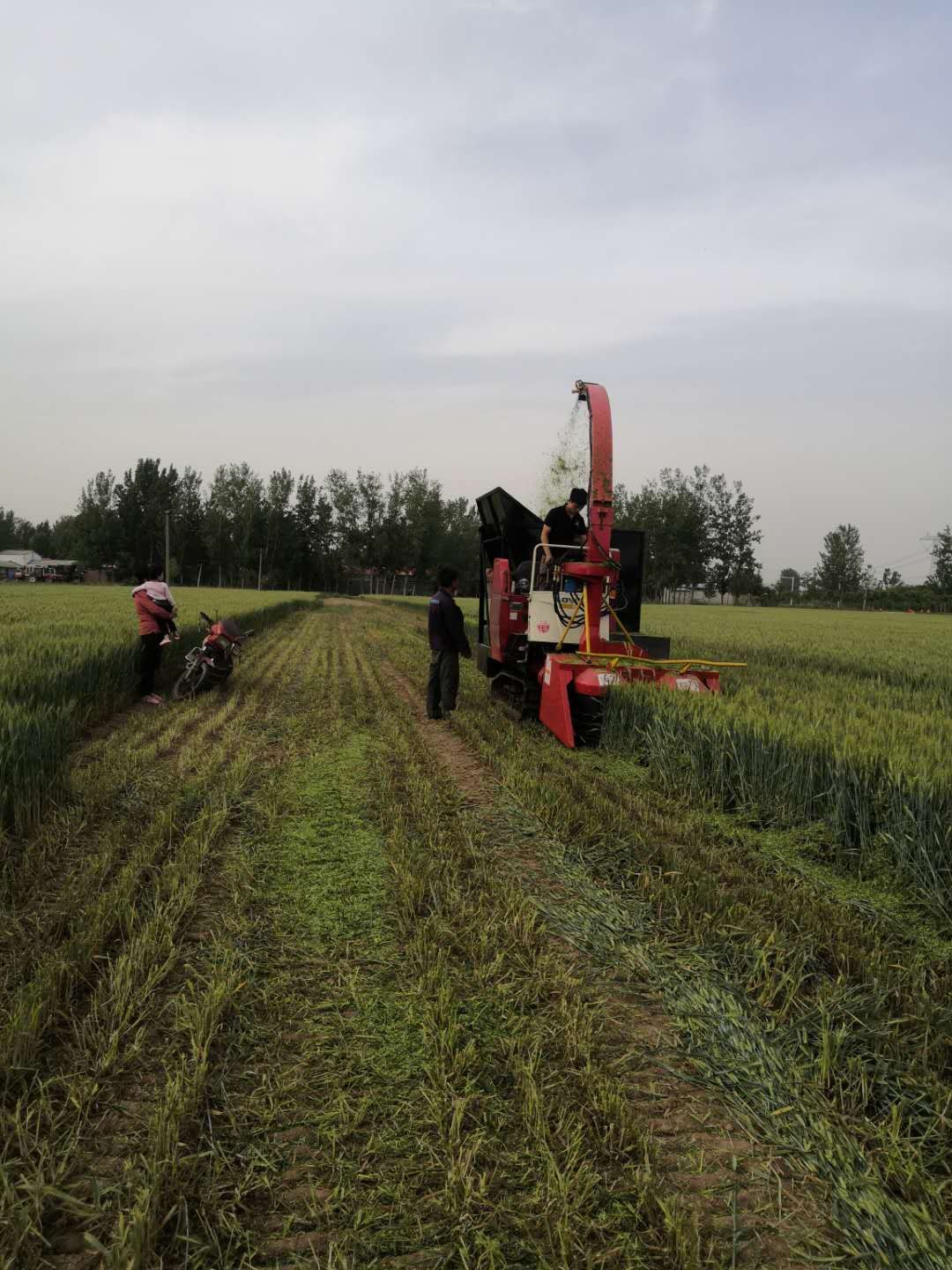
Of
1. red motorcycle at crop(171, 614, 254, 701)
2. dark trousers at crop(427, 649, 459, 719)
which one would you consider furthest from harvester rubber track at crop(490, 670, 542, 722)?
red motorcycle at crop(171, 614, 254, 701)

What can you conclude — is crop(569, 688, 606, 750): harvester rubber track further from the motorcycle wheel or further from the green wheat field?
the motorcycle wheel

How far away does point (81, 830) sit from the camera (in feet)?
15.8

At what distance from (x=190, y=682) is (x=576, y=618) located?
5.76m

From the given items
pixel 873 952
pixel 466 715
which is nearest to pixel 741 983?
pixel 873 952

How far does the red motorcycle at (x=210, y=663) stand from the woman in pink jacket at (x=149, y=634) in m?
0.35

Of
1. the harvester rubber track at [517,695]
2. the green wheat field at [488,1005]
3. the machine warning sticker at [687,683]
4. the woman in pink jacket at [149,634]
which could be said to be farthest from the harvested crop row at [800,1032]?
the woman in pink jacket at [149,634]

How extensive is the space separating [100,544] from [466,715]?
253 ft

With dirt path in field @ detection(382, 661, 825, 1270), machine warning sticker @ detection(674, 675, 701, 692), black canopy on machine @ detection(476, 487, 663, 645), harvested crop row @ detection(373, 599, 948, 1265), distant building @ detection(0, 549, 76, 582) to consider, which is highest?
distant building @ detection(0, 549, 76, 582)

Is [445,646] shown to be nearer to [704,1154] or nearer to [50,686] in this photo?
[50,686]

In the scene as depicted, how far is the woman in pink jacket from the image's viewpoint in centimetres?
938

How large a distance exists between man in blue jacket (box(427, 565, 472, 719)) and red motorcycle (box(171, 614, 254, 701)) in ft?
11.1

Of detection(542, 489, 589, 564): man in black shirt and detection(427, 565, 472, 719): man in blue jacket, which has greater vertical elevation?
detection(542, 489, 589, 564): man in black shirt

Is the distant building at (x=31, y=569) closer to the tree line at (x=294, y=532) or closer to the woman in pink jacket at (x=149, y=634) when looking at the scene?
the tree line at (x=294, y=532)

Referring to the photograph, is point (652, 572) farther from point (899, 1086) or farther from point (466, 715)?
point (899, 1086)
